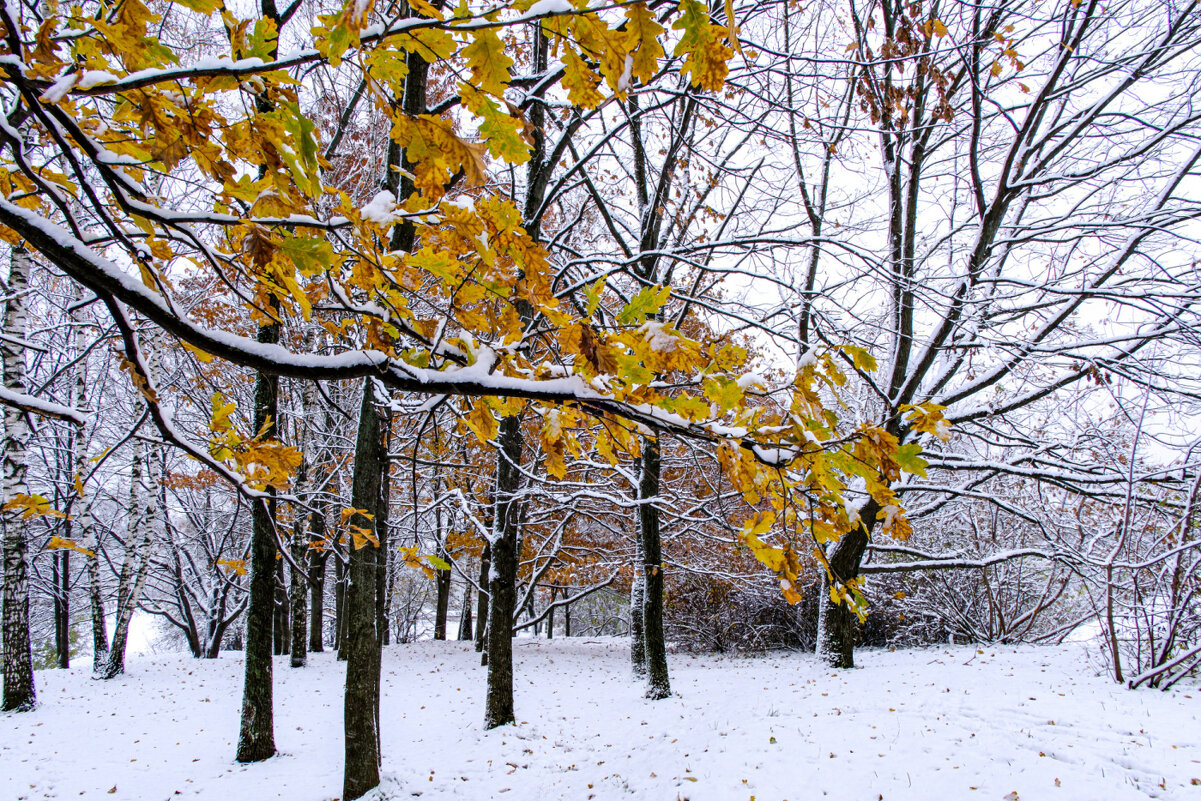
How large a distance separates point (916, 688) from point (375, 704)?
5.53 meters

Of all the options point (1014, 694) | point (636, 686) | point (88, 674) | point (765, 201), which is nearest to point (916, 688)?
point (1014, 694)

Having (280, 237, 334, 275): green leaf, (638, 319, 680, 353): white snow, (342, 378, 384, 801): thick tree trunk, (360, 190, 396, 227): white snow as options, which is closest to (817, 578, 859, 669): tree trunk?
(342, 378, 384, 801): thick tree trunk

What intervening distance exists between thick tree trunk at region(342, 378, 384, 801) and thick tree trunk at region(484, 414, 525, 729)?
1808 mm

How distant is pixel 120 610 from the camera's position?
9320 millimetres

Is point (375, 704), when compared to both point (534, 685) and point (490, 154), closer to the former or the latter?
point (490, 154)

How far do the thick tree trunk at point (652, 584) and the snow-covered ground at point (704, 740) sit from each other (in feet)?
1.17

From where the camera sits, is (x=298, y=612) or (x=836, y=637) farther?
(x=298, y=612)

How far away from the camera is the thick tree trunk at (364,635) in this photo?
425cm

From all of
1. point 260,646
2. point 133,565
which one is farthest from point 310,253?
point 133,565

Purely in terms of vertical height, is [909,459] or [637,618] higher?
[909,459]

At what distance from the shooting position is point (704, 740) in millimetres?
4906

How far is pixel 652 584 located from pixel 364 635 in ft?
13.5

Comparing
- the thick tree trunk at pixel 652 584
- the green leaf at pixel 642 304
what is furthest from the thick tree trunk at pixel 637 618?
the green leaf at pixel 642 304

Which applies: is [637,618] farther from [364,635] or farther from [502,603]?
[364,635]
